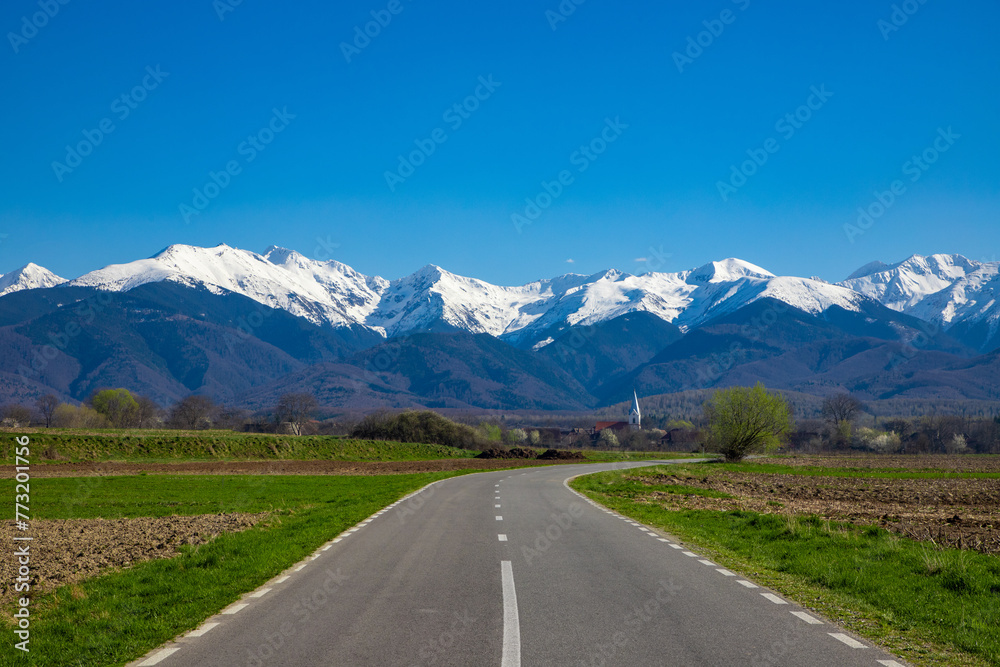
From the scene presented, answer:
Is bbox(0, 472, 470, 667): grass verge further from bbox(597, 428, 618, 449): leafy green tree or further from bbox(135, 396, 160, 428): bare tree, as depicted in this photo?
bbox(597, 428, 618, 449): leafy green tree

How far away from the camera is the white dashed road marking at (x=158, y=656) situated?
24.8ft

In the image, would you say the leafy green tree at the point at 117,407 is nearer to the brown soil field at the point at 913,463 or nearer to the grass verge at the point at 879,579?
the brown soil field at the point at 913,463

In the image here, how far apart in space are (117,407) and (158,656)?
14381 cm

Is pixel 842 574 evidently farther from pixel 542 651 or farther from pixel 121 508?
pixel 121 508

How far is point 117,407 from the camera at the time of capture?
5349 inches

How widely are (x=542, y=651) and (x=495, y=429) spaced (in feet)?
439

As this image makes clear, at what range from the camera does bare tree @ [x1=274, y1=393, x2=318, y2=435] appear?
132 m

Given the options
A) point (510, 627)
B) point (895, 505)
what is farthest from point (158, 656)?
point (895, 505)

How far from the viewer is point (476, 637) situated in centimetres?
843

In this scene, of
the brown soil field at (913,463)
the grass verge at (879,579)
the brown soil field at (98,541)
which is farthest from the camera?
A: the brown soil field at (913,463)

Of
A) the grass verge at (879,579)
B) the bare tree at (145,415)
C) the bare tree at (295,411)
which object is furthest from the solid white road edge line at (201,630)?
the bare tree at (145,415)

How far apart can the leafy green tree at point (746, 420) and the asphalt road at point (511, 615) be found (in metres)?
66.7

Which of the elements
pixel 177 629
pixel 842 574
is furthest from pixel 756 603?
pixel 177 629

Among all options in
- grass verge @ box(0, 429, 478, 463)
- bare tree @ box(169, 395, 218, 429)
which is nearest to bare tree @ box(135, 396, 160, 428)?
bare tree @ box(169, 395, 218, 429)
